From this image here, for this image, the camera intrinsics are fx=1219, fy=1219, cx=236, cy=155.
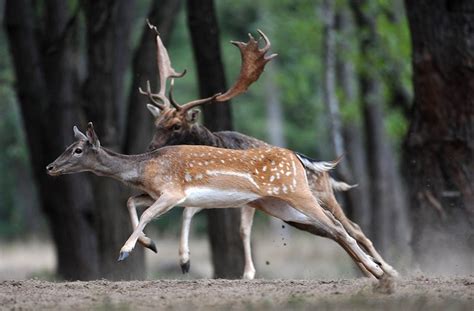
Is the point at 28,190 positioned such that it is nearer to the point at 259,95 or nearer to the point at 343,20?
the point at 259,95

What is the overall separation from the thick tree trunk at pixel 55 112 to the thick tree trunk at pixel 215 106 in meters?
3.68

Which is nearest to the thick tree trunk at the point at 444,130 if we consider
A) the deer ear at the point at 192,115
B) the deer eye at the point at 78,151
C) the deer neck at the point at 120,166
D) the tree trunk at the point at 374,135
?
the deer ear at the point at 192,115

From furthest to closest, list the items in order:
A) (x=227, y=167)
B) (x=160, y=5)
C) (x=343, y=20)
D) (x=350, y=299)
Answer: (x=343, y=20)
(x=160, y=5)
(x=227, y=167)
(x=350, y=299)

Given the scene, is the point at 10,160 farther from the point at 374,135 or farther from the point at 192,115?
the point at 192,115

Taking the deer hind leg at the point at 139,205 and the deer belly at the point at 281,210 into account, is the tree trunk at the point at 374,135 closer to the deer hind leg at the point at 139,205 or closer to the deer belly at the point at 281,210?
the deer belly at the point at 281,210

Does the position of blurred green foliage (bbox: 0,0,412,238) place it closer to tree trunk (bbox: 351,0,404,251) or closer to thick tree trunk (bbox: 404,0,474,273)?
tree trunk (bbox: 351,0,404,251)

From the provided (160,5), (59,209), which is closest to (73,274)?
(59,209)

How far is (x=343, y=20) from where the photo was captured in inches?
1254

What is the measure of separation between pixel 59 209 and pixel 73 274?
3.78 ft

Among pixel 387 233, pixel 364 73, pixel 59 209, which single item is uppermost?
pixel 364 73

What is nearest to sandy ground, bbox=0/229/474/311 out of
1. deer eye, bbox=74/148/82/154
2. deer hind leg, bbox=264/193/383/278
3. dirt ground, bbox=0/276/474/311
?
dirt ground, bbox=0/276/474/311

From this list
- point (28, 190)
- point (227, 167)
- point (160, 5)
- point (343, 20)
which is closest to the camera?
point (227, 167)

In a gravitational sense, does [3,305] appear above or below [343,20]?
below

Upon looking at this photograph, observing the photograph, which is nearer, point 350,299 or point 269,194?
point 350,299
